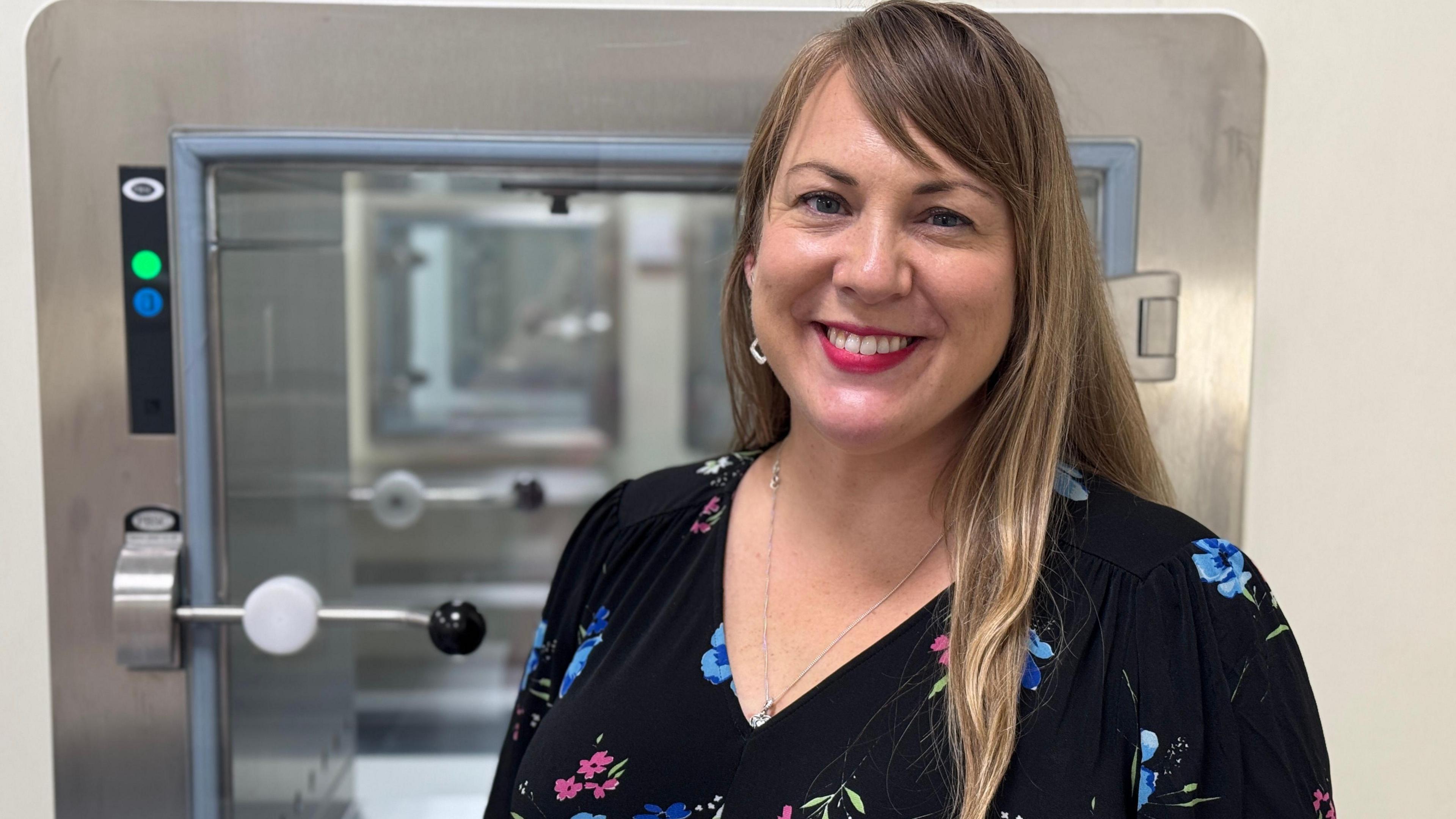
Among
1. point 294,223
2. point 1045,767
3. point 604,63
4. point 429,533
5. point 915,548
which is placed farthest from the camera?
point 429,533

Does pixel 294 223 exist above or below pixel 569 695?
above

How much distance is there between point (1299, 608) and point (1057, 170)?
556 millimetres

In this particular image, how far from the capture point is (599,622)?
1.04 metres

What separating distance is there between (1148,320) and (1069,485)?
0.79ft

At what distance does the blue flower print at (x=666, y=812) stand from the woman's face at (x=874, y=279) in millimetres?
311

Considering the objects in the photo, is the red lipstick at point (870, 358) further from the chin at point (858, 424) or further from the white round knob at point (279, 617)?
the white round knob at point (279, 617)

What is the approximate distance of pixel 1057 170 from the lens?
85cm

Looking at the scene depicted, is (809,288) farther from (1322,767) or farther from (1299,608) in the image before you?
(1299,608)

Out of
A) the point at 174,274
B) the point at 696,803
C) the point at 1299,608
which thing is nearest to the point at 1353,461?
the point at 1299,608

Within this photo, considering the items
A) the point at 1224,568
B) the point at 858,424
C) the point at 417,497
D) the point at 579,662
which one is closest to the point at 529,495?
the point at 417,497

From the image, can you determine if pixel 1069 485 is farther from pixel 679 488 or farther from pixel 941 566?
pixel 679 488

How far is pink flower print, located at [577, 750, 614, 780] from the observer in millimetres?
926

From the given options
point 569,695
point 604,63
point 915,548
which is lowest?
point 569,695

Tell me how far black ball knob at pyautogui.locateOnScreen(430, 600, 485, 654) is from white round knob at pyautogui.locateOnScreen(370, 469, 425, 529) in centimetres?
100
